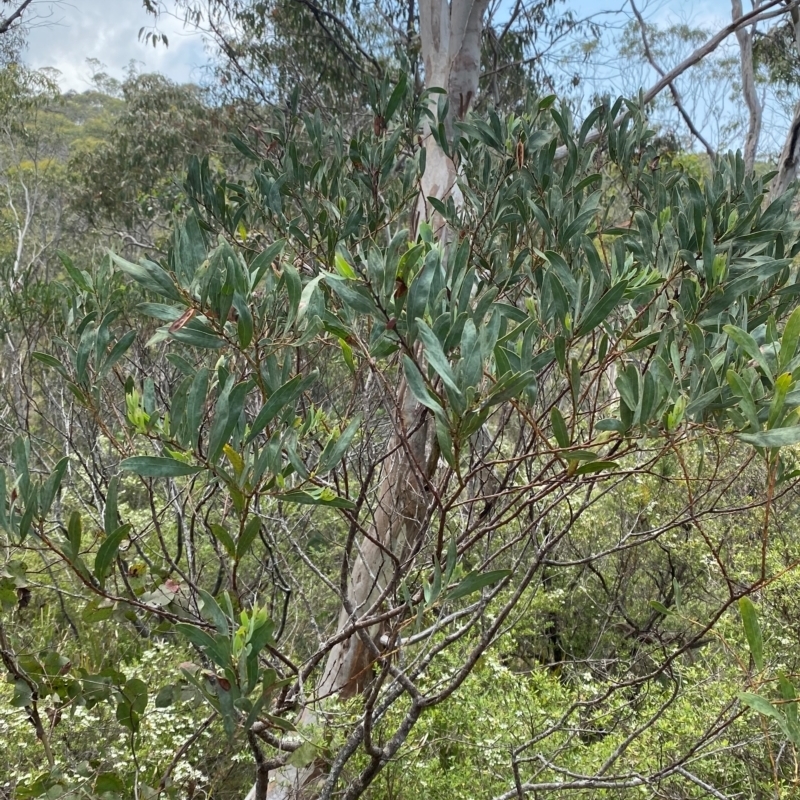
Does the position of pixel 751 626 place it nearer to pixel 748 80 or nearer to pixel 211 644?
pixel 211 644

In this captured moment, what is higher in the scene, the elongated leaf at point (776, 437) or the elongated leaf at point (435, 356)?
the elongated leaf at point (435, 356)

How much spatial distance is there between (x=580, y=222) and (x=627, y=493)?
3.28m

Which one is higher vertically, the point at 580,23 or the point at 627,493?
the point at 580,23

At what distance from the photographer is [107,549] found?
862 mm

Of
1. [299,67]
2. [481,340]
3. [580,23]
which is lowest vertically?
[481,340]

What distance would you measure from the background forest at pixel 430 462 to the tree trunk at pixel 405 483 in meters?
0.02

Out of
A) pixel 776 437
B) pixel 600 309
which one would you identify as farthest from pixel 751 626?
pixel 600 309

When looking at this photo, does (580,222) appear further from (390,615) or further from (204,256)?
(390,615)

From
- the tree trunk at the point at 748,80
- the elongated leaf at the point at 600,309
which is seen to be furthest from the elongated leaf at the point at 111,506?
the tree trunk at the point at 748,80

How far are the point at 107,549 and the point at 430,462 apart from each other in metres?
0.70

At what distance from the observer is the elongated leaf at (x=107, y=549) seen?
847mm

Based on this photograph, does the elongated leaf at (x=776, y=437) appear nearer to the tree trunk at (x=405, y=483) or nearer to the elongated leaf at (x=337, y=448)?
the elongated leaf at (x=337, y=448)

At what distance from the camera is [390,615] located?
1.20 metres

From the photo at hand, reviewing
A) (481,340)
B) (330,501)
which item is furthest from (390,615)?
(481,340)
